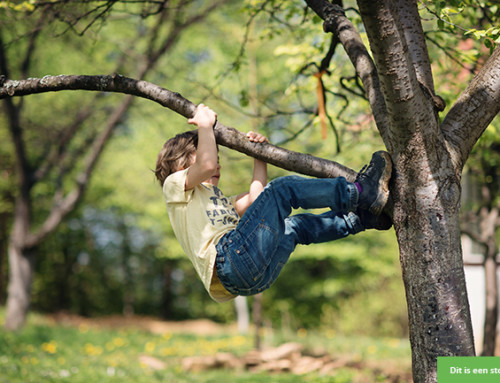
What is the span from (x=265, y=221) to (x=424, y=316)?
86 cm

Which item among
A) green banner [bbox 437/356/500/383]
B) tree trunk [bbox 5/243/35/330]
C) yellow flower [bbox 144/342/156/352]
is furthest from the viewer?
tree trunk [bbox 5/243/35/330]

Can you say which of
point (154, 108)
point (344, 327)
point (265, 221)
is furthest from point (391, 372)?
point (154, 108)

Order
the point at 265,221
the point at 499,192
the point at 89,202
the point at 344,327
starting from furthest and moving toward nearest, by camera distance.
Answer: the point at 89,202, the point at 344,327, the point at 499,192, the point at 265,221

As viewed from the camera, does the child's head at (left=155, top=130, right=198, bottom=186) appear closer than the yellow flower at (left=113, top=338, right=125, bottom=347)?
Yes

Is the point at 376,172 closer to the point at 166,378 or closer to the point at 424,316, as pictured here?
the point at 424,316

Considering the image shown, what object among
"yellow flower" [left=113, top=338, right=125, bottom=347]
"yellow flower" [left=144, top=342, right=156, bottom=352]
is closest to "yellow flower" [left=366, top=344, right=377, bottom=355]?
"yellow flower" [left=144, top=342, right=156, bottom=352]

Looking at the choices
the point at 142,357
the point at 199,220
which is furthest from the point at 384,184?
the point at 142,357

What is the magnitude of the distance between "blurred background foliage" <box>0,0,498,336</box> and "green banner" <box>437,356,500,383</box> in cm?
276

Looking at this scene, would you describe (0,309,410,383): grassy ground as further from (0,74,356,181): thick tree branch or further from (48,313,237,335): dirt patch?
(48,313,237,335): dirt patch

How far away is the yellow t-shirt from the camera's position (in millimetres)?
2693

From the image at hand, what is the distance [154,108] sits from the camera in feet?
36.1

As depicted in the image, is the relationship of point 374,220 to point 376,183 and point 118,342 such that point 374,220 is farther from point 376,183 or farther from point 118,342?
point 118,342

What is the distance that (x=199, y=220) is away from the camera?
2.72 m

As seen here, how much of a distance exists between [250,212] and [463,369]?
3.86ft
